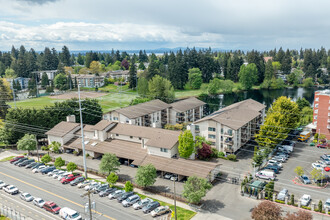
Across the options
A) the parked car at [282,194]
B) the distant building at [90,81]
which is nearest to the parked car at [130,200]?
the parked car at [282,194]

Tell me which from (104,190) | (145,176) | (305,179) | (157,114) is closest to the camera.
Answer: (145,176)

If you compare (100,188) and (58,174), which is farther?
(58,174)

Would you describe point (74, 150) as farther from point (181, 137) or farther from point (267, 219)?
point (267, 219)

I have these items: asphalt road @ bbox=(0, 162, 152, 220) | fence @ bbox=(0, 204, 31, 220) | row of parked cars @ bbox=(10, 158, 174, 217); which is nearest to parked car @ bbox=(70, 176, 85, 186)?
row of parked cars @ bbox=(10, 158, 174, 217)

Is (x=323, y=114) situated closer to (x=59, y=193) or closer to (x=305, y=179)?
(x=305, y=179)

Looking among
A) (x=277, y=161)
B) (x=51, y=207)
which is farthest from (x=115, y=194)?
(x=277, y=161)

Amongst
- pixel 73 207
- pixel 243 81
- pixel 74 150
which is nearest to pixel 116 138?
pixel 74 150

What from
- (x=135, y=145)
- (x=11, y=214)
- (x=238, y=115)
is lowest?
(x=11, y=214)

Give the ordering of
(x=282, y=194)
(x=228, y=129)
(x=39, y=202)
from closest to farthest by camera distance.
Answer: (x=39, y=202) → (x=282, y=194) → (x=228, y=129)
